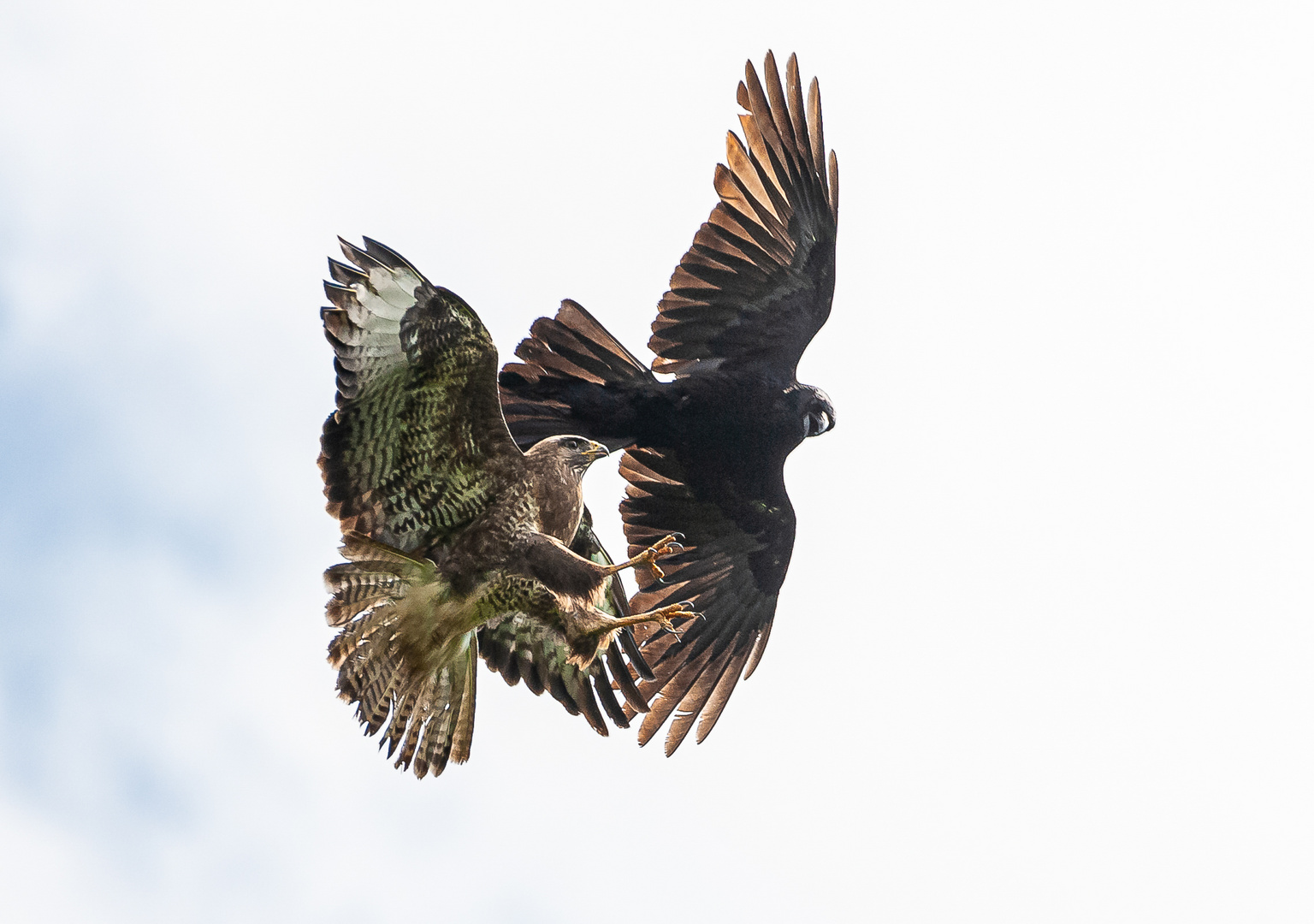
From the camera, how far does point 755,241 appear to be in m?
8.39

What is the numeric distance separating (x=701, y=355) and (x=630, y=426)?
1.73 feet

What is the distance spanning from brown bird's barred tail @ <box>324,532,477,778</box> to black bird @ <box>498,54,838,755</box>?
5.63 feet

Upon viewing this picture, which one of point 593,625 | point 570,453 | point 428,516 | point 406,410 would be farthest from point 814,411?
point 406,410

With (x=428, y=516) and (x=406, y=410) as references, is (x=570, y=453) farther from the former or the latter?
(x=406, y=410)

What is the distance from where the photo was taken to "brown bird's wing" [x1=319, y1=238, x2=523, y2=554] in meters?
5.75

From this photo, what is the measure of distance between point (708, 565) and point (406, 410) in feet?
10.1

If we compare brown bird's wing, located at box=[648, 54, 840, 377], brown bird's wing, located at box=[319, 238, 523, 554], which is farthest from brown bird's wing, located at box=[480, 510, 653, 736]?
brown bird's wing, located at box=[648, 54, 840, 377]

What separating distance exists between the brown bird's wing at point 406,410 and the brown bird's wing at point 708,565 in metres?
2.22

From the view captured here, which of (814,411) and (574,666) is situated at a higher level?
(814,411)

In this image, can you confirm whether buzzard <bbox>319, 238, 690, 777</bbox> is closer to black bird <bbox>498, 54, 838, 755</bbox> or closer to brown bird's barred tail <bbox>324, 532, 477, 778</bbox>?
brown bird's barred tail <bbox>324, 532, 477, 778</bbox>

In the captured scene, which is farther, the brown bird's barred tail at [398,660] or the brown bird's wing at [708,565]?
the brown bird's wing at [708,565]

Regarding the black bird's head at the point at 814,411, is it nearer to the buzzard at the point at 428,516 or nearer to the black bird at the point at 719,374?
the black bird at the point at 719,374

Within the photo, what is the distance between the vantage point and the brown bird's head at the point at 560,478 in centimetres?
634

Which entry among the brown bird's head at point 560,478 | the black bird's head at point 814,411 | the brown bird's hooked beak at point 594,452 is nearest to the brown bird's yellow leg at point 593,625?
the brown bird's head at point 560,478
